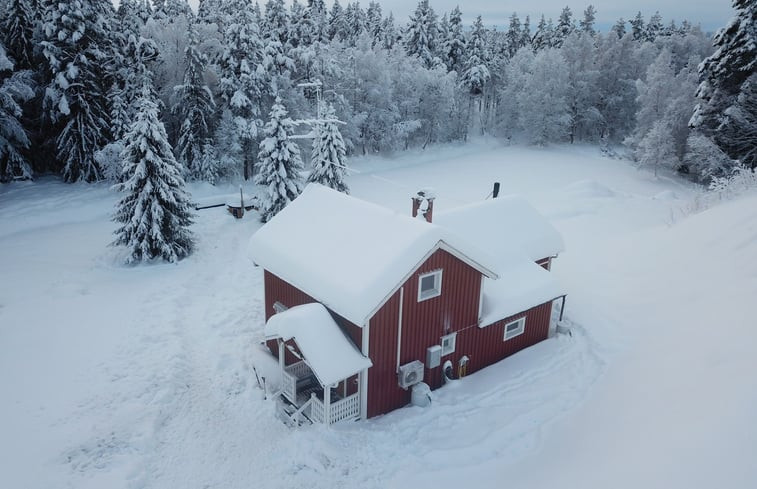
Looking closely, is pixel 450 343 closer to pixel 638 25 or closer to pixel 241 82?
pixel 241 82

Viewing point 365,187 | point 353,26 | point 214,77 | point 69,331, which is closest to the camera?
point 69,331

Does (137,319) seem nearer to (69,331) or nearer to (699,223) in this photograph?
(69,331)

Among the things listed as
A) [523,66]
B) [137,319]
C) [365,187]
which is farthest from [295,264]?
[523,66]

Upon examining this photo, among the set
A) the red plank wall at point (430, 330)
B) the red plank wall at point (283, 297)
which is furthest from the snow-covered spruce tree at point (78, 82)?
the red plank wall at point (430, 330)

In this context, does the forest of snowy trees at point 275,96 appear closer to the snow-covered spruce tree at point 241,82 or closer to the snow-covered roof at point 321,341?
the snow-covered spruce tree at point 241,82

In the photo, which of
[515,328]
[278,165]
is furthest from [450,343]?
[278,165]

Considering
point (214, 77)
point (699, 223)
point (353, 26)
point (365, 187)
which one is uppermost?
point (353, 26)
